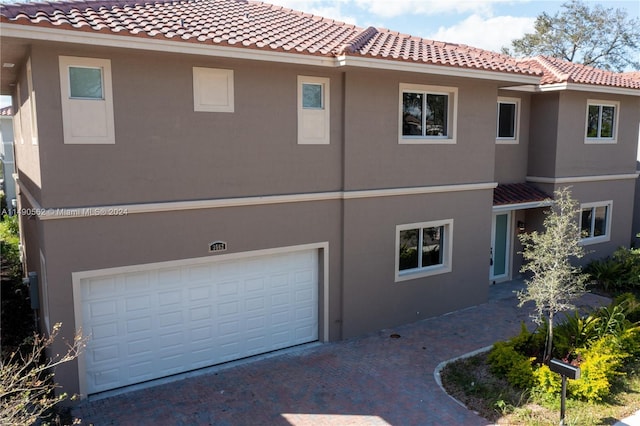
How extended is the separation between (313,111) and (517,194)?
8062 mm

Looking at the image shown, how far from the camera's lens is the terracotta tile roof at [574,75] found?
15.9 meters

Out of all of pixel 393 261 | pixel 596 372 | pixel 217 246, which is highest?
pixel 217 246

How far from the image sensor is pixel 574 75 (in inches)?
643

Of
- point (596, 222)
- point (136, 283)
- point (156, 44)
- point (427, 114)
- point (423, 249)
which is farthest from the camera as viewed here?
point (596, 222)

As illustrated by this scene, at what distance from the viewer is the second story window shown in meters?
17.3

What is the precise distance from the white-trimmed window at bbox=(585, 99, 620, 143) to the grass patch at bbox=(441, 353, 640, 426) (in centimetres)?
938

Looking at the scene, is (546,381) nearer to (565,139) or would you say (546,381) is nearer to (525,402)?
(525,402)

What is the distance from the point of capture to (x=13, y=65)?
1052cm

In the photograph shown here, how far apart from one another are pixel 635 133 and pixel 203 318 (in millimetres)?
16539

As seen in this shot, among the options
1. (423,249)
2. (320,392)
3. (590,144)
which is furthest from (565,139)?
(320,392)

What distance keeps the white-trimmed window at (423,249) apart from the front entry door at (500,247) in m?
3.57

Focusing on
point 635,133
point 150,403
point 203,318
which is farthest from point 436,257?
point 635,133

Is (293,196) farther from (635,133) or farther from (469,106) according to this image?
(635,133)

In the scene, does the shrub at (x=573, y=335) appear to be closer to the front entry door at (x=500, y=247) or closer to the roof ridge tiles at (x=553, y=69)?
the front entry door at (x=500, y=247)
